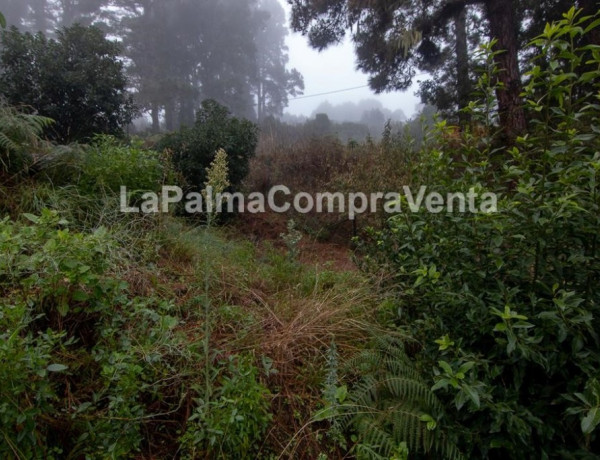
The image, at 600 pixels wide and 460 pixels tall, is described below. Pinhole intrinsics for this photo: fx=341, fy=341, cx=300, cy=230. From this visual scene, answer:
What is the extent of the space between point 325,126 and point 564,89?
16.4 meters

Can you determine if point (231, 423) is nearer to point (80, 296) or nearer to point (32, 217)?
point (80, 296)

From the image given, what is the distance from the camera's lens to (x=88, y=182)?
3.32m

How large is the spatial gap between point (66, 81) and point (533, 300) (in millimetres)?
6972

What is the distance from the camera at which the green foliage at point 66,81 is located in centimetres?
554

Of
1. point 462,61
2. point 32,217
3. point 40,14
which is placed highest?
point 40,14

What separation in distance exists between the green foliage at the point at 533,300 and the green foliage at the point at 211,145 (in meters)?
4.59

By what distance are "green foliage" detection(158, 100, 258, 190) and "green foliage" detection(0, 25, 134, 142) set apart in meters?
1.16

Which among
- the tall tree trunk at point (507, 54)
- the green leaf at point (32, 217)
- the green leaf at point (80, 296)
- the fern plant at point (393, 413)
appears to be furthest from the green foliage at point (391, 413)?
the tall tree trunk at point (507, 54)

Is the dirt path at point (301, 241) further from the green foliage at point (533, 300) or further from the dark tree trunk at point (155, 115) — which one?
the dark tree trunk at point (155, 115)

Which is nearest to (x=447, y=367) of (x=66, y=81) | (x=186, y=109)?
(x=66, y=81)

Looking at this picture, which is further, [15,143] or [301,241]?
[301,241]

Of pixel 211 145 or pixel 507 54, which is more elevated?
pixel 507 54

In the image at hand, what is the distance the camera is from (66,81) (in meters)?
5.62

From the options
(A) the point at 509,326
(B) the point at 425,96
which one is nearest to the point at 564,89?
(A) the point at 509,326
